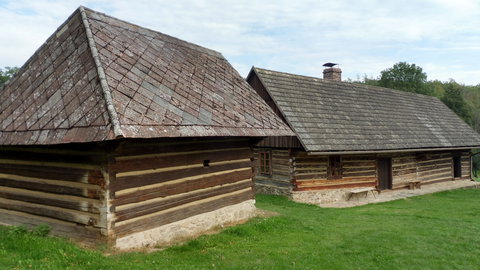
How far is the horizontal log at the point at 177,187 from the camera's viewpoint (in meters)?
6.57

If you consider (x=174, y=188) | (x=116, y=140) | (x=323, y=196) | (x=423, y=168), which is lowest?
(x=323, y=196)

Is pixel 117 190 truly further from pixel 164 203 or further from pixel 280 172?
pixel 280 172

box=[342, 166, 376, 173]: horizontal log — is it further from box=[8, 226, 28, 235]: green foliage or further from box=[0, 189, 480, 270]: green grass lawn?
box=[8, 226, 28, 235]: green foliage

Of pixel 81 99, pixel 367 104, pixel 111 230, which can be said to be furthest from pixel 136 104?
pixel 367 104

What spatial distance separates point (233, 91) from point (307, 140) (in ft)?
15.9

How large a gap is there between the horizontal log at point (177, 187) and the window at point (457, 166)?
16.9 metres

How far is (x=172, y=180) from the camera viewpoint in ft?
24.6

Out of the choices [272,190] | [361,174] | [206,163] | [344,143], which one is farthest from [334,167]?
[206,163]

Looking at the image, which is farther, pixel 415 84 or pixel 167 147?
pixel 415 84

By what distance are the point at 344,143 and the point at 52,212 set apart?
11.1m

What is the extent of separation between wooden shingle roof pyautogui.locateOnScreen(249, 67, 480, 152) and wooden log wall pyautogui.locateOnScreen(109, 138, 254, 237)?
5268 mm

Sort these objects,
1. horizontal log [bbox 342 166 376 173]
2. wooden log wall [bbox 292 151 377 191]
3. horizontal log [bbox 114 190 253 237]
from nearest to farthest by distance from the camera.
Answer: horizontal log [bbox 114 190 253 237]
wooden log wall [bbox 292 151 377 191]
horizontal log [bbox 342 166 376 173]

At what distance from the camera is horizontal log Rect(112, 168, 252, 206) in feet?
21.5

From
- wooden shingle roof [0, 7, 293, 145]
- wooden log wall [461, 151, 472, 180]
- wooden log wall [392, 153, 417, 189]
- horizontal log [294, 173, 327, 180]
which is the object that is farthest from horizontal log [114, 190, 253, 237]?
wooden log wall [461, 151, 472, 180]
